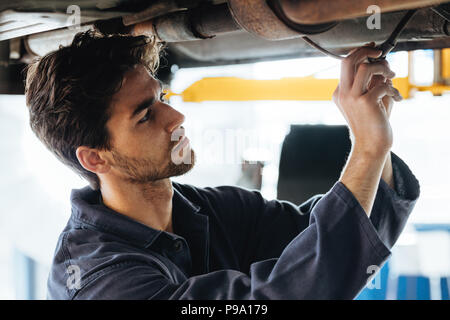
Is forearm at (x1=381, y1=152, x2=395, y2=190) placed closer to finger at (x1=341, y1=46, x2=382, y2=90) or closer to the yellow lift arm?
finger at (x1=341, y1=46, x2=382, y2=90)

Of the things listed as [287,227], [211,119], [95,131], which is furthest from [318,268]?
[211,119]

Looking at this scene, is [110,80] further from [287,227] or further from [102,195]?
[287,227]

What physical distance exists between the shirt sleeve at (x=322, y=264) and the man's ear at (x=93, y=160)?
418 mm

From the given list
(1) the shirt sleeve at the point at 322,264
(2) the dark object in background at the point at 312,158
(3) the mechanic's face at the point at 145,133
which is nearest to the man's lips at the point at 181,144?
(3) the mechanic's face at the point at 145,133

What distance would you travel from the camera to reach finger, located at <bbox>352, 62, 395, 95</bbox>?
25.2 inches

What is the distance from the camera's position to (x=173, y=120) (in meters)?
0.94

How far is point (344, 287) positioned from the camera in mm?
616

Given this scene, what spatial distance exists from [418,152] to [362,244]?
2.59 m

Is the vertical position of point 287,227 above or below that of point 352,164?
below

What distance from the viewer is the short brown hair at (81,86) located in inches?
37.6

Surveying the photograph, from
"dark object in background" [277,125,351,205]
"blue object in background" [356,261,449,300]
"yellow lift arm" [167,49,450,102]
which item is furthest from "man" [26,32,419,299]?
"blue object in background" [356,261,449,300]

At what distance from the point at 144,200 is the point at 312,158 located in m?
0.66

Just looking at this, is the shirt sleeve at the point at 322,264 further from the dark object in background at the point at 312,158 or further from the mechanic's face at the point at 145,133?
the dark object in background at the point at 312,158

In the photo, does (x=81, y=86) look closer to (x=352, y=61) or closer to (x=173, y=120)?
(x=173, y=120)
